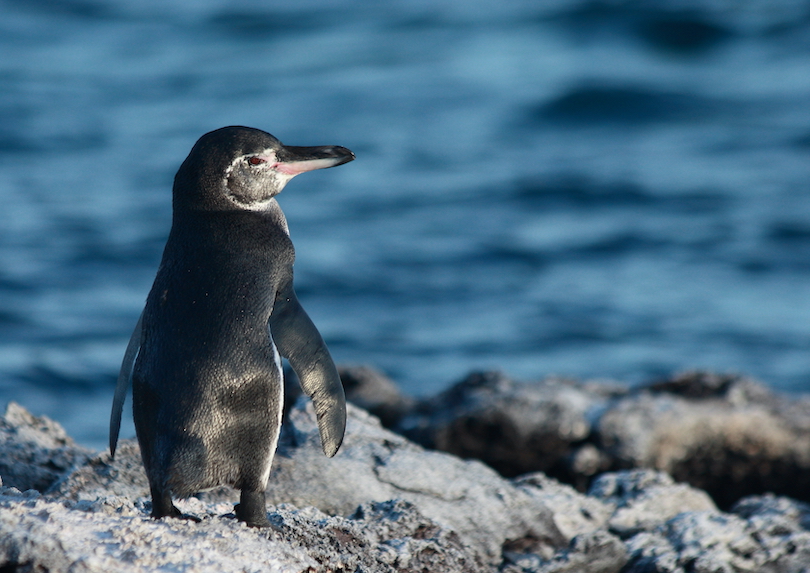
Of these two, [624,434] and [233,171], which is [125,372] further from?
[624,434]

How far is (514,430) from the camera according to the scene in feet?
18.5

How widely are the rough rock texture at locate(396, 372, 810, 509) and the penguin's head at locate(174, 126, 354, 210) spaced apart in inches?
103

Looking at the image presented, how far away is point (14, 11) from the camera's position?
859 inches

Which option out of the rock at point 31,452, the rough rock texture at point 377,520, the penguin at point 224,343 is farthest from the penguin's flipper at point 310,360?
the rock at point 31,452

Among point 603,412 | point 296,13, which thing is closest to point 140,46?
point 296,13

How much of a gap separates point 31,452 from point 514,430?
2.64 meters

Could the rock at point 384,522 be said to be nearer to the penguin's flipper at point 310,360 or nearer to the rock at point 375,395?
the penguin's flipper at point 310,360

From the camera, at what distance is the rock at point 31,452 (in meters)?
3.86

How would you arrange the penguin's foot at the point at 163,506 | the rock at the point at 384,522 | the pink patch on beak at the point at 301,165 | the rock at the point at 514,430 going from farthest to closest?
the rock at the point at 514,430 → the pink patch on beak at the point at 301,165 → the penguin's foot at the point at 163,506 → the rock at the point at 384,522

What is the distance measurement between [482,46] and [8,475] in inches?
679

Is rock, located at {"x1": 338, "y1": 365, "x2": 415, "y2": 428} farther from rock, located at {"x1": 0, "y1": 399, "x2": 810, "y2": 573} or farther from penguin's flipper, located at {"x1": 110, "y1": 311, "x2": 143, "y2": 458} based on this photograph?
penguin's flipper, located at {"x1": 110, "y1": 311, "x2": 143, "y2": 458}

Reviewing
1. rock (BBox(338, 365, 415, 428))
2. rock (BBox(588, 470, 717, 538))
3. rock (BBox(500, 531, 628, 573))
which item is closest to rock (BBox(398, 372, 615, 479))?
rock (BBox(338, 365, 415, 428))

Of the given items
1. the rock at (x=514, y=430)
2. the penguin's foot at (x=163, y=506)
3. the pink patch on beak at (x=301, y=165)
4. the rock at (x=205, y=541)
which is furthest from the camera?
the rock at (x=514, y=430)

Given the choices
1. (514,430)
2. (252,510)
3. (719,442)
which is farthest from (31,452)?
(719,442)
